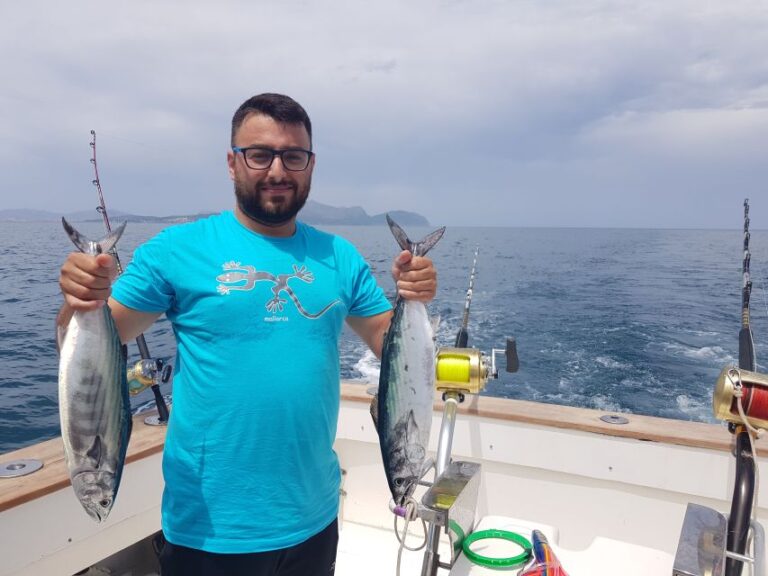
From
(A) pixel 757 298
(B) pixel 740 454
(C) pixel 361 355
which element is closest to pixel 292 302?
(B) pixel 740 454

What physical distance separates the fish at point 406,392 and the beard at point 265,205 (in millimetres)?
341

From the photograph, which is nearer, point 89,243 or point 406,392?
point 89,243

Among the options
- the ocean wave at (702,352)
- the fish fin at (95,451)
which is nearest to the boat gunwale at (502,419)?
the fish fin at (95,451)

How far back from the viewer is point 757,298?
15.0 m

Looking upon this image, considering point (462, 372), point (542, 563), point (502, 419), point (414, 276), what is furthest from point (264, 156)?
point (502, 419)

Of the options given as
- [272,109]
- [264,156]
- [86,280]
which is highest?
[272,109]

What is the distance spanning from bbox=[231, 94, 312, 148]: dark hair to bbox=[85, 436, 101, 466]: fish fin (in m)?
1.06

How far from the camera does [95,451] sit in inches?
63.0

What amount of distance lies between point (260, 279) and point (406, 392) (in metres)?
0.63

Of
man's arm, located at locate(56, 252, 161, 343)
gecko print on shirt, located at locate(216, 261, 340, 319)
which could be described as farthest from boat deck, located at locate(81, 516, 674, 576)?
man's arm, located at locate(56, 252, 161, 343)

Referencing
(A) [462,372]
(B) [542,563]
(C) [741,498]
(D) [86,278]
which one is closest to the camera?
(D) [86,278]

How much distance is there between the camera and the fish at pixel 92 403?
5.16 ft

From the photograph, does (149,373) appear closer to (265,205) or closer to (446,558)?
(265,205)

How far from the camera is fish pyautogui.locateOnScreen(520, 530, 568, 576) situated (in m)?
2.09
